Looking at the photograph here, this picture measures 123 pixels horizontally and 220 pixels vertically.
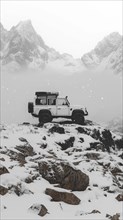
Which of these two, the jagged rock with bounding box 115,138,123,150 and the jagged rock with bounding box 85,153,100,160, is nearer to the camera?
the jagged rock with bounding box 85,153,100,160

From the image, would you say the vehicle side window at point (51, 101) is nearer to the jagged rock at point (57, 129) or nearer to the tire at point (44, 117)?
the tire at point (44, 117)

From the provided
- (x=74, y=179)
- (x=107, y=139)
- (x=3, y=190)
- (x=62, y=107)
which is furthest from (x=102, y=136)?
(x=3, y=190)

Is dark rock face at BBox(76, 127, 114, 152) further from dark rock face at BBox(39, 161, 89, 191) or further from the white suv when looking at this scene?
dark rock face at BBox(39, 161, 89, 191)

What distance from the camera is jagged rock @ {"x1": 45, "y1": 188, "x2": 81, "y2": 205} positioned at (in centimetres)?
1666

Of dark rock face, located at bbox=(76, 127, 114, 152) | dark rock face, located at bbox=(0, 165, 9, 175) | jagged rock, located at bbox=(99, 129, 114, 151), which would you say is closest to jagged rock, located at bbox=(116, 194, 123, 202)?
dark rock face, located at bbox=(0, 165, 9, 175)

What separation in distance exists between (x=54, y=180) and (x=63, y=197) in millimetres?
1979

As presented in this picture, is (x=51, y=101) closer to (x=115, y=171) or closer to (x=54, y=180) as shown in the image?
(x=115, y=171)

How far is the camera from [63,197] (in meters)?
16.8

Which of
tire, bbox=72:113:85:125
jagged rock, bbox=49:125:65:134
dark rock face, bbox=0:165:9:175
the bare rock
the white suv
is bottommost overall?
the bare rock

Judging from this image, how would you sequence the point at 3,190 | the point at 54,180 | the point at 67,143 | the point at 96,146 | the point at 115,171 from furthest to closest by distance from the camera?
the point at 96,146 → the point at 67,143 → the point at 115,171 → the point at 54,180 → the point at 3,190

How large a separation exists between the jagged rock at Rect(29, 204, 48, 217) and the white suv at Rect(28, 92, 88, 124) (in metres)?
18.2

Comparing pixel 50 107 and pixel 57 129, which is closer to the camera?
pixel 57 129

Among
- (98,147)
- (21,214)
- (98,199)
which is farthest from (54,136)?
(21,214)

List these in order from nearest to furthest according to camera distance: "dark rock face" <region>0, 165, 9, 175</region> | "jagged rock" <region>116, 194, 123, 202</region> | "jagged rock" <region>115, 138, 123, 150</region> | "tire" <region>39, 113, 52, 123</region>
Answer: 1. "dark rock face" <region>0, 165, 9, 175</region>
2. "jagged rock" <region>116, 194, 123, 202</region>
3. "tire" <region>39, 113, 52, 123</region>
4. "jagged rock" <region>115, 138, 123, 150</region>
